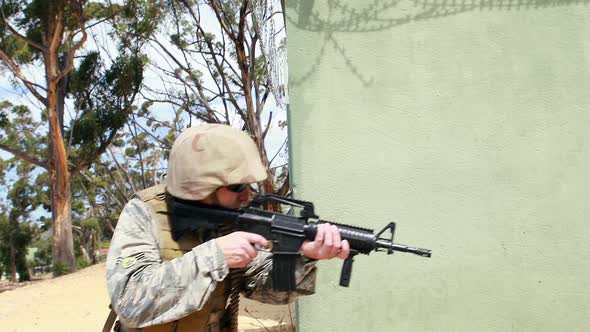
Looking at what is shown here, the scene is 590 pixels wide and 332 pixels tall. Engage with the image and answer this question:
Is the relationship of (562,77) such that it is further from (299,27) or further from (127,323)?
(127,323)

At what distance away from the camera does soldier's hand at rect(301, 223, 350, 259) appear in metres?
2.08

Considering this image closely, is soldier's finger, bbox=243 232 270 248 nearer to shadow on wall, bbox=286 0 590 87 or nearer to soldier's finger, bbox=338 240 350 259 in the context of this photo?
soldier's finger, bbox=338 240 350 259

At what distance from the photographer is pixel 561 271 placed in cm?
374

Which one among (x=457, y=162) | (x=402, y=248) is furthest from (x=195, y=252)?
(x=457, y=162)

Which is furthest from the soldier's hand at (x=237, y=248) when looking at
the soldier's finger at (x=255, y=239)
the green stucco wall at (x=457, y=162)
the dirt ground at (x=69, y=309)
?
the dirt ground at (x=69, y=309)

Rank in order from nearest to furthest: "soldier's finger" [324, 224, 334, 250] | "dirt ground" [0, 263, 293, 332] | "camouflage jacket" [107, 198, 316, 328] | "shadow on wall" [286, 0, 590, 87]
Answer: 1. "camouflage jacket" [107, 198, 316, 328]
2. "soldier's finger" [324, 224, 334, 250]
3. "shadow on wall" [286, 0, 590, 87]
4. "dirt ground" [0, 263, 293, 332]

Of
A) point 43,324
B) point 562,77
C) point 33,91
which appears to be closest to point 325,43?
point 562,77

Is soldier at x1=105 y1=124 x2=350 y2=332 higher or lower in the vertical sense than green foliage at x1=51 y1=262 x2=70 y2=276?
higher

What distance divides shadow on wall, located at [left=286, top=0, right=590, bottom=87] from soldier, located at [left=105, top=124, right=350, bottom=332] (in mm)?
1989

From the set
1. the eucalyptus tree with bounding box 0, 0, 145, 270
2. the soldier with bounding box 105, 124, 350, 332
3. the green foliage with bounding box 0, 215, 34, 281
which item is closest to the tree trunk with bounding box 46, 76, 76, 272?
the eucalyptus tree with bounding box 0, 0, 145, 270

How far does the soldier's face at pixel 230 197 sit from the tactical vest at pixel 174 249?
17 centimetres

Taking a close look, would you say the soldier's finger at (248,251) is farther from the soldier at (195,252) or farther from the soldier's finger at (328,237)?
the soldier's finger at (328,237)

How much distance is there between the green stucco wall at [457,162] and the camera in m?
3.76

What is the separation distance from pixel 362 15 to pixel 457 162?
3.74 ft
